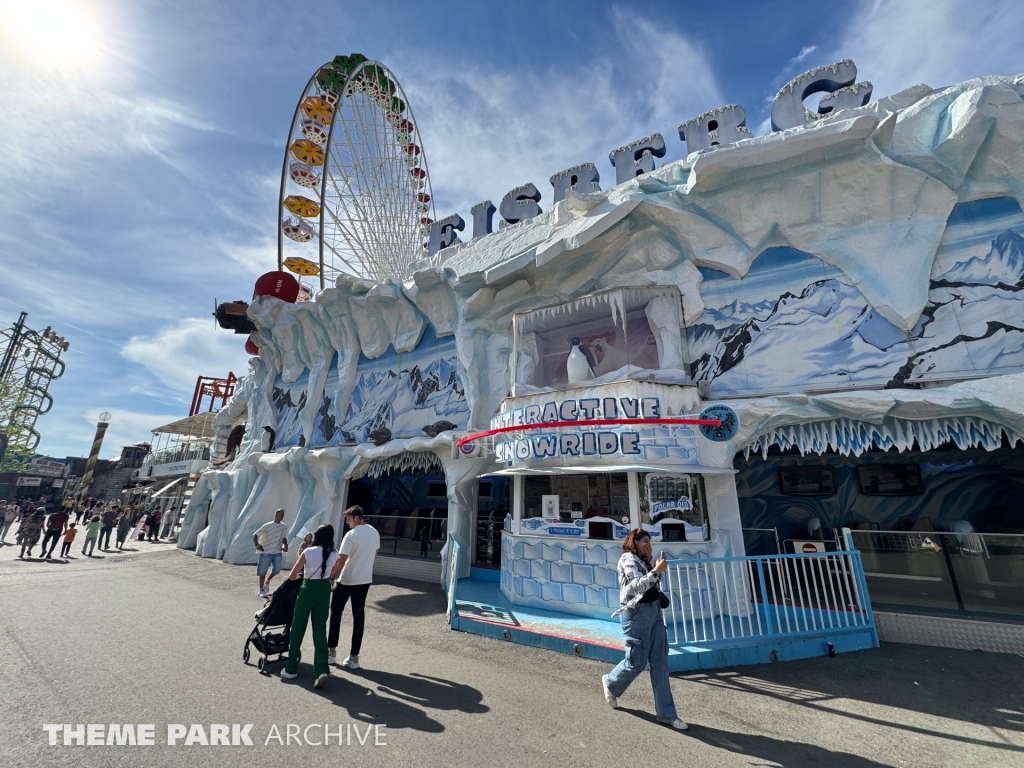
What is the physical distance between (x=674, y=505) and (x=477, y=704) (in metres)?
5.54

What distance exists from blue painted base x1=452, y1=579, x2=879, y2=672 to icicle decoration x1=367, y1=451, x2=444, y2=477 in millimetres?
5107

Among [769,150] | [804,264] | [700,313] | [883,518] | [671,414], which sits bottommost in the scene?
[883,518]

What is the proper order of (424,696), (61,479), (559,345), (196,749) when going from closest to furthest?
(196,749)
(424,696)
(559,345)
(61,479)

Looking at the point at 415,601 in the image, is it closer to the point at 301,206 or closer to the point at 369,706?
the point at 369,706

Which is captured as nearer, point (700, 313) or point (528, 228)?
point (700, 313)

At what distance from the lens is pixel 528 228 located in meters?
14.0

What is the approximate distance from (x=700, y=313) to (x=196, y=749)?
1072 centimetres

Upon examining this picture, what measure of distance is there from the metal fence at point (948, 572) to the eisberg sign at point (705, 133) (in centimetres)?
933

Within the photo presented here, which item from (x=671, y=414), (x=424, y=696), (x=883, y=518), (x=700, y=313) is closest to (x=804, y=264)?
(x=700, y=313)

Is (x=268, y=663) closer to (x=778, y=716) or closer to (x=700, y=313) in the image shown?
(x=778, y=716)

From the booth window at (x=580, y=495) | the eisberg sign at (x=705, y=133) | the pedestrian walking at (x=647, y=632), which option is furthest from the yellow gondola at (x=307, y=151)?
the pedestrian walking at (x=647, y=632)

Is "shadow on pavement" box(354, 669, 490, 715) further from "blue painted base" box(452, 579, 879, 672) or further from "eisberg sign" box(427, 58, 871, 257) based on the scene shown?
"eisberg sign" box(427, 58, 871, 257)

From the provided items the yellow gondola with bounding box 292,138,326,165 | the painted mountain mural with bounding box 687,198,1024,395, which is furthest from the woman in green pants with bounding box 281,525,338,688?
the yellow gondola with bounding box 292,138,326,165

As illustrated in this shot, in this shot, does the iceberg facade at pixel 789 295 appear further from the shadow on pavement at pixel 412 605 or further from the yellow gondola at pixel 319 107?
the yellow gondola at pixel 319 107
